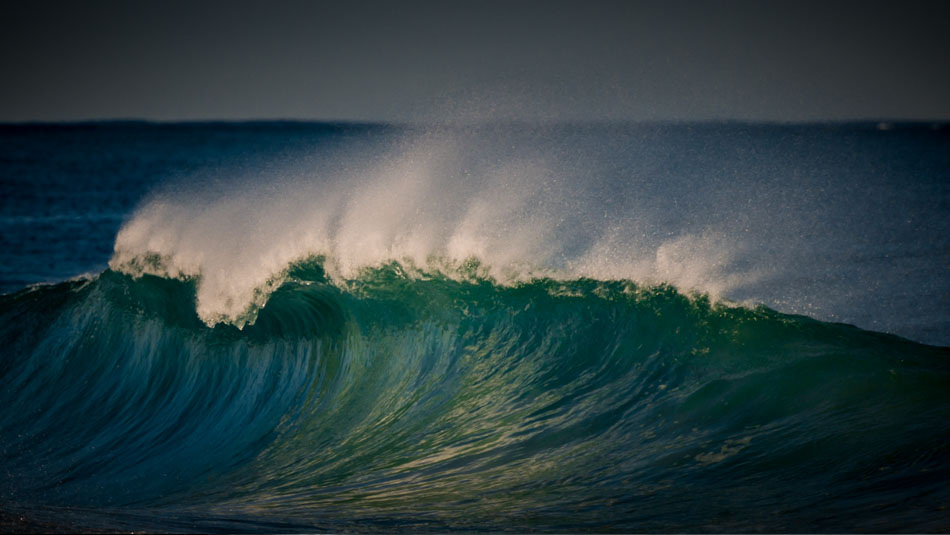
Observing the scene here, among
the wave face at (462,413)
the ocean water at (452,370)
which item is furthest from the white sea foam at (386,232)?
the wave face at (462,413)

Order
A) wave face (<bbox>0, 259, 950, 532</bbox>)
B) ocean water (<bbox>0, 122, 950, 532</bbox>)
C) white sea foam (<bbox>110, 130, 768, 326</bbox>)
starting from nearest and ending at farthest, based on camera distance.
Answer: wave face (<bbox>0, 259, 950, 532</bbox>) → ocean water (<bbox>0, 122, 950, 532</bbox>) → white sea foam (<bbox>110, 130, 768, 326</bbox>)

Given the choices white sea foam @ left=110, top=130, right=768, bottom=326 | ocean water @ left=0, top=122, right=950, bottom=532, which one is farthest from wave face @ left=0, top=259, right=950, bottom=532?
white sea foam @ left=110, top=130, right=768, bottom=326

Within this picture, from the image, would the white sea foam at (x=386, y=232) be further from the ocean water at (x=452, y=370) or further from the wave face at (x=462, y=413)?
the wave face at (x=462, y=413)

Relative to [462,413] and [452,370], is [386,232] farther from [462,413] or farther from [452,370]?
[462,413]

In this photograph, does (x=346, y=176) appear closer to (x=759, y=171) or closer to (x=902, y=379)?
(x=902, y=379)

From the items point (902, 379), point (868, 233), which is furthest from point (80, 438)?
point (868, 233)

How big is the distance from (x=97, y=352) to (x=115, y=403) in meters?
1.03

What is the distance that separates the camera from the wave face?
162 inches

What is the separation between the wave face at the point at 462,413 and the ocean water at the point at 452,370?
0.07 ft

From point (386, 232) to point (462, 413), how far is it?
223cm

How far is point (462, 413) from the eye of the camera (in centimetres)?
577

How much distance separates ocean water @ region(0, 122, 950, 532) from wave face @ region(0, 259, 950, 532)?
0.02 m

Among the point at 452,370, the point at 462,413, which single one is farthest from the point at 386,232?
the point at 462,413

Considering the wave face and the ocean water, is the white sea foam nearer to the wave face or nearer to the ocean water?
the ocean water
